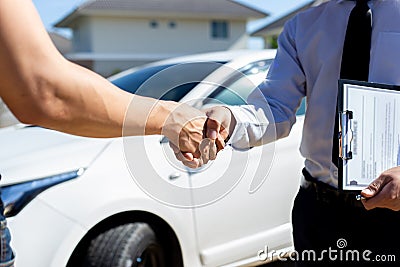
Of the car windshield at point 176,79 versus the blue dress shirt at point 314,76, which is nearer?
the blue dress shirt at point 314,76

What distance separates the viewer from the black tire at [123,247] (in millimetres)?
2752

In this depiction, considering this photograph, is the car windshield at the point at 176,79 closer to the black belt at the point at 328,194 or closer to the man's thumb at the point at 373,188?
the black belt at the point at 328,194

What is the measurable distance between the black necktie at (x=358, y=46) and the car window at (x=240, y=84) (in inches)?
49.3

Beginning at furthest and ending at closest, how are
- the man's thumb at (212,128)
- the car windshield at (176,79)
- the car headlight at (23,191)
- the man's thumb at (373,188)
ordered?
the car windshield at (176,79), the car headlight at (23,191), the man's thumb at (212,128), the man's thumb at (373,188)

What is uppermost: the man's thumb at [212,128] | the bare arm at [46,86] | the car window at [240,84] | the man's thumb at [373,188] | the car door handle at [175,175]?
the bare arm at [46,86]

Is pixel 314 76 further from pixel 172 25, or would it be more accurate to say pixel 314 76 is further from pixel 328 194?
pixel 172 25

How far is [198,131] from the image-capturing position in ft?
5.51

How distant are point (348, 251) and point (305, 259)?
0.20 m

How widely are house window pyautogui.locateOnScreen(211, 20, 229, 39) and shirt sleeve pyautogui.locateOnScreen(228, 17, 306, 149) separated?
28.8 meters

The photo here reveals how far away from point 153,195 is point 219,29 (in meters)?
28.4

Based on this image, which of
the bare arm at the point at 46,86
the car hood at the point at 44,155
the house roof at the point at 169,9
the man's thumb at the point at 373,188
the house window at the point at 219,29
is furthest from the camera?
the house window at the point at 219,29

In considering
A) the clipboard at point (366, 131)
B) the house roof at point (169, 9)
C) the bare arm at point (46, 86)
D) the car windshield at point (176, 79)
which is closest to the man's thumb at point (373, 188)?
the clipboard at point (366, 131)

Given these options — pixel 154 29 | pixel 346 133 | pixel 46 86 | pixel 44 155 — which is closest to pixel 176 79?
pixel 44 155

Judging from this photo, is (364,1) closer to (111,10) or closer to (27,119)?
(27,119)
